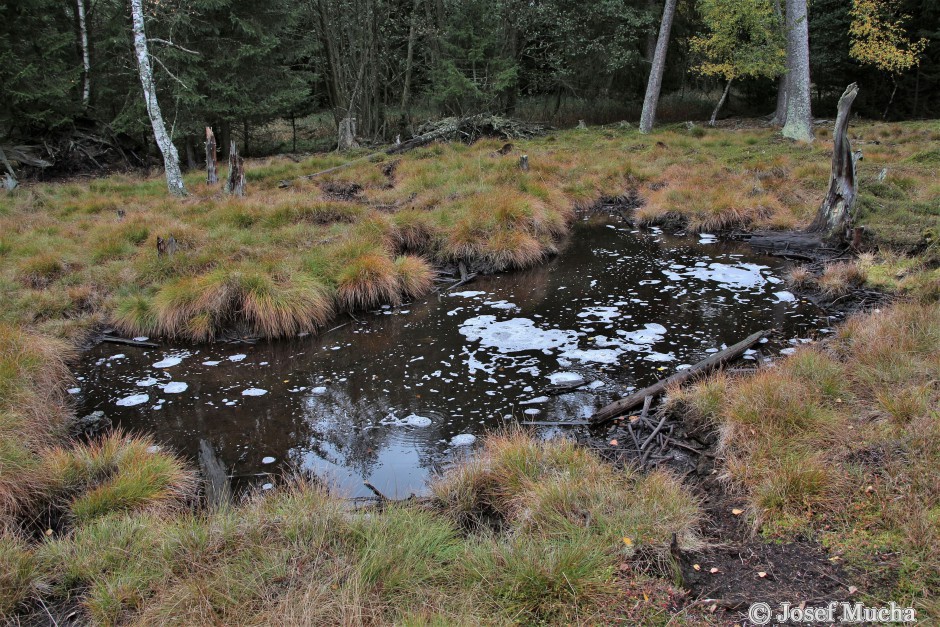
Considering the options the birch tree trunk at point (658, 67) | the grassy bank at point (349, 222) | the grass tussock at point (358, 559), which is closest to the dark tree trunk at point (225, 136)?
the grassy bank at point (349, 222)

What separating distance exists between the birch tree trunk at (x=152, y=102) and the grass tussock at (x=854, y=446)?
A: 37.7ft

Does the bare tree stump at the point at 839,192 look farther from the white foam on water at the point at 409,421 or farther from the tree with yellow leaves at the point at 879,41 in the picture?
the tree with yellow leaves at the point at 879,41

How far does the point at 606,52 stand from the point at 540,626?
2274 centimetres

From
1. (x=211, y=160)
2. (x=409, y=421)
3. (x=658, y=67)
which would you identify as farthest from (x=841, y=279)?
(x=658, y=67)

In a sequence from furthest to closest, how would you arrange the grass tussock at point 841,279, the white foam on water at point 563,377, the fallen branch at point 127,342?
the grass tussock at point 841,279 < the fallen branch at point 127,342 < the white foam on water at point 563,377

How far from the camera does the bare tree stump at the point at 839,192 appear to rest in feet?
27.3

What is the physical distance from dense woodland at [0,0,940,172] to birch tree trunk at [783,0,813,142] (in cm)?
29

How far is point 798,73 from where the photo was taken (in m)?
16.2

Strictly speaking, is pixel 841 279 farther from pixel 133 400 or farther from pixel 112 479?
pixel 133 400

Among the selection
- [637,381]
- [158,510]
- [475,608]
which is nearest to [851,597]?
[475,608]

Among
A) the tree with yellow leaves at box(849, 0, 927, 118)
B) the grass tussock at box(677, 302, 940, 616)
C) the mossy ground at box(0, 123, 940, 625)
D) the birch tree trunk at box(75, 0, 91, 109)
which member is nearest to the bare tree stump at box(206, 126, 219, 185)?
the mossy ground at box(0, 123, 940, 625)

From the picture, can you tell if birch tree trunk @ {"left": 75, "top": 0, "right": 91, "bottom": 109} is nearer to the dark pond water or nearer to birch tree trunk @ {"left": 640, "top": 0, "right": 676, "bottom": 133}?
the dark pond water

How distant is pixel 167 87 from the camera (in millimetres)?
15133

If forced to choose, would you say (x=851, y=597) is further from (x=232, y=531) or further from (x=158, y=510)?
(x=158, y=510)
